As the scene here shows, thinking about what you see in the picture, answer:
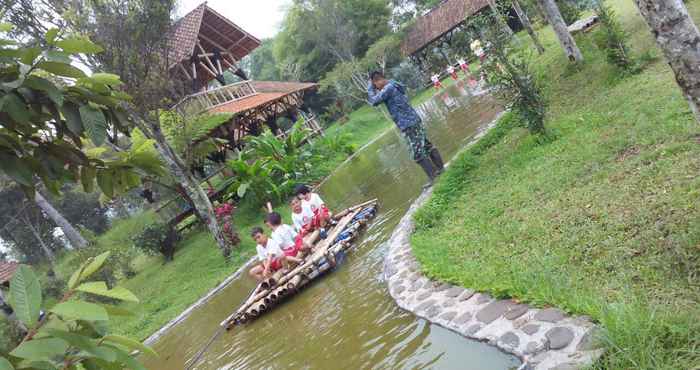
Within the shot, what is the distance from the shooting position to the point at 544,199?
5.53m

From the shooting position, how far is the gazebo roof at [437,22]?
113 ft

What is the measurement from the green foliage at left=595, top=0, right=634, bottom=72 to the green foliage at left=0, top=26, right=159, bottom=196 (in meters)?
9.35

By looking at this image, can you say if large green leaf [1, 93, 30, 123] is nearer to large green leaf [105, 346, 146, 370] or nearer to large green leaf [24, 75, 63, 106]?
large green leaf [24, 75, 63, 106]

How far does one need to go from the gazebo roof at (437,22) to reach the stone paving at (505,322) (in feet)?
103

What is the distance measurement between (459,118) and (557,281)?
12382 millimetres

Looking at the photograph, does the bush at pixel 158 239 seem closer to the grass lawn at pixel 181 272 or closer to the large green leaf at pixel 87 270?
the grass lawn at pixel 181 272

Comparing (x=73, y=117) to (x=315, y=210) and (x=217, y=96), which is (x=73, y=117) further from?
(x=217, y=96)

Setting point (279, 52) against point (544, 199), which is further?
point (279, 52)

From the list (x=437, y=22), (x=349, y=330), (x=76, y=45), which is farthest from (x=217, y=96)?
(x=437, y=22)

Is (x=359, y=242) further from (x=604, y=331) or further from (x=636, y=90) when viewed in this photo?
(x=604, y=331)

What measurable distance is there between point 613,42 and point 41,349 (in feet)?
33.8

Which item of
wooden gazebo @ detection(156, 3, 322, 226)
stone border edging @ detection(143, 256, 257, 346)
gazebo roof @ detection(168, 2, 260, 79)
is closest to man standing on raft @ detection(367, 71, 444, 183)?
stone border edging @ detection(143, 256, 257, 346)

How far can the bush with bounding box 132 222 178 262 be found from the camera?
17.1 m

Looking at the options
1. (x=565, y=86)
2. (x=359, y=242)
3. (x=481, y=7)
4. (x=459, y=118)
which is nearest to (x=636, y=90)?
(x=565, y=86)
